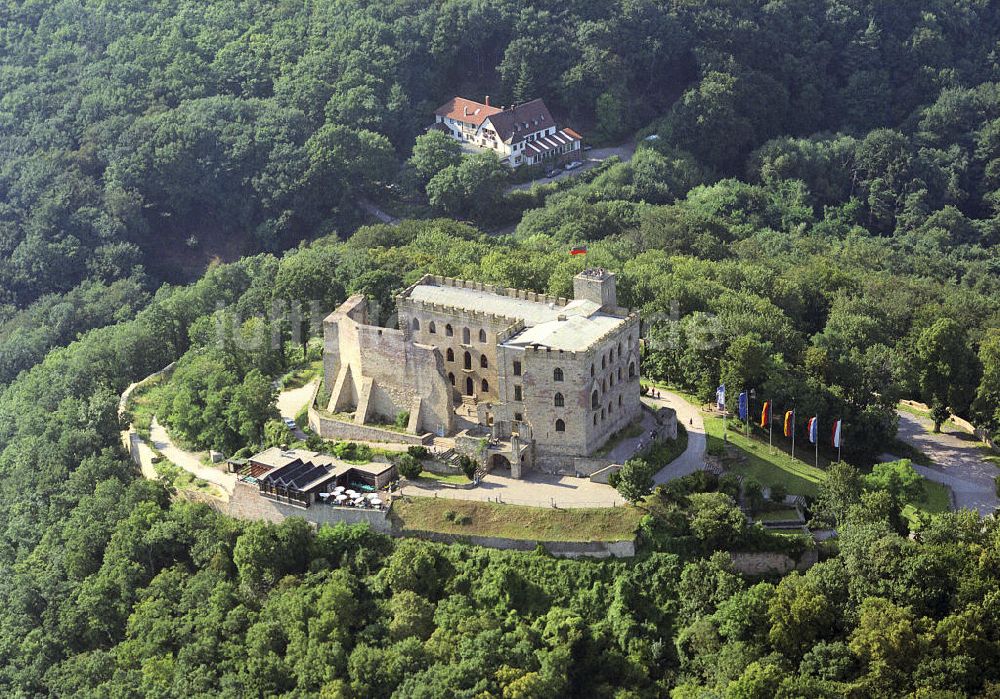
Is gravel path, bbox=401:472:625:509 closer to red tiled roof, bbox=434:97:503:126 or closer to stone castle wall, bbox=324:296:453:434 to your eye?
stone castle wall, bbox=324:296:453:434

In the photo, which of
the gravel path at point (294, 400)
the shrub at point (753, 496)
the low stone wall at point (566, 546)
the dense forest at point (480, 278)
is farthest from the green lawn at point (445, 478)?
the shrub at point (753, 496)

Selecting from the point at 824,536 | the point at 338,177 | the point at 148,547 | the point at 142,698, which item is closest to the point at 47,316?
the point at 338,177

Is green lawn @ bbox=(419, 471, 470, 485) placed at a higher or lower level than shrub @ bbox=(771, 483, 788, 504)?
higher

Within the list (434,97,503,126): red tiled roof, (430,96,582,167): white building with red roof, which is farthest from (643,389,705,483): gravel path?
(434,97,503,126): red tiled roof

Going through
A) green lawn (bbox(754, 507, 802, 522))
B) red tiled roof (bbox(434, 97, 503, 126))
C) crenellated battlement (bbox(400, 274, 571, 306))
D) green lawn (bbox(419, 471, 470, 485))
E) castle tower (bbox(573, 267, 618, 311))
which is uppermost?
castle tower (bbox(573, 267, 618, 311))

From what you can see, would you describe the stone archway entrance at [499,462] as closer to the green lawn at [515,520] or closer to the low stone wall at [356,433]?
the green lawn at [515,520]

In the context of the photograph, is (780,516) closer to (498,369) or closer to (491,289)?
(498,369)
